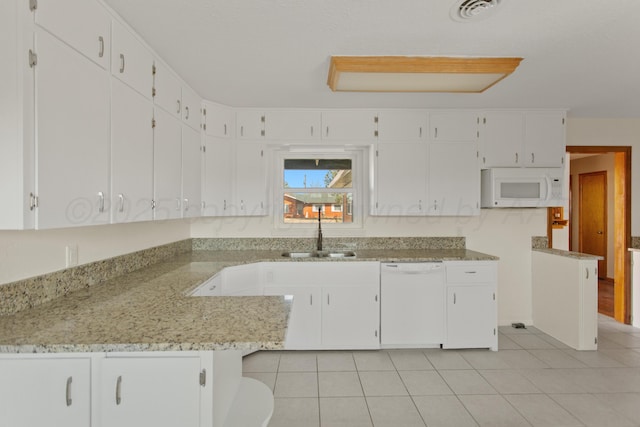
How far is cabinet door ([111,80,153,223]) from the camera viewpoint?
175cm

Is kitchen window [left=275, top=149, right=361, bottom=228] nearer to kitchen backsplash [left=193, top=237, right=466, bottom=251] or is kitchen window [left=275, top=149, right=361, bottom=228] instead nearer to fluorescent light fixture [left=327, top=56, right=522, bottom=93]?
kitchen backsplash [left=193, top=237, right=466, bottom=251]

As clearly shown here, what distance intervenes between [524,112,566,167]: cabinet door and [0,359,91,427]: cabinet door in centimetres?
387

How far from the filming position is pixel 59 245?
72.3 inches

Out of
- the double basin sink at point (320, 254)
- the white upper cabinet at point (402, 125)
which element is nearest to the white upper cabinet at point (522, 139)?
the white upper cabinet at point (402, 125)

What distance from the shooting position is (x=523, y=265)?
3.82m

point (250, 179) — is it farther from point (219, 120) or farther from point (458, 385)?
point (458, 385)

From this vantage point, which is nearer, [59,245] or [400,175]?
[59,245]

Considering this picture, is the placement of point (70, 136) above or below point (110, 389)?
above

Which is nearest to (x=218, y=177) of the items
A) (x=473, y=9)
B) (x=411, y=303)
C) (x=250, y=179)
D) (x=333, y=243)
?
(x=250, y=179)

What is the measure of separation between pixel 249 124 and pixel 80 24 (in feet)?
6.50

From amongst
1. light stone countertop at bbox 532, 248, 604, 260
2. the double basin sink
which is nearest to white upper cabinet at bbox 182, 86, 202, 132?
the double basin sink

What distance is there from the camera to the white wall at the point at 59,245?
1.54m

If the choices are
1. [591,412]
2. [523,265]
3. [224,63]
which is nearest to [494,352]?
[591,412]

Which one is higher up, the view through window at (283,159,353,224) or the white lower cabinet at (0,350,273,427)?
the view through window at (283,159,353,224)
